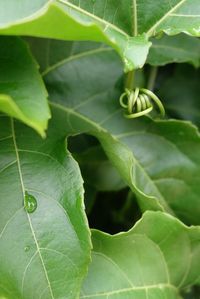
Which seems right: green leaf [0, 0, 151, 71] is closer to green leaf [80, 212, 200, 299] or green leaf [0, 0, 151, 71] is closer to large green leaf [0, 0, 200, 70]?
large green leaf [0, 0, 200, 70]

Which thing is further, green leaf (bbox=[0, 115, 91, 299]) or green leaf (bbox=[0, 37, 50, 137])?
green leaf (bbox=[0, 115, 91, 299])

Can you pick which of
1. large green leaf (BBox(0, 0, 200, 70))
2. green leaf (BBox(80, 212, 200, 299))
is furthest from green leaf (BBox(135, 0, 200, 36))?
green leaf (BBox(80, 212, 200, 299))

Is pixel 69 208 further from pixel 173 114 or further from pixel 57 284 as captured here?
pixel 173 114

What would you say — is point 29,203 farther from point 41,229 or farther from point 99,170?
point 99,170

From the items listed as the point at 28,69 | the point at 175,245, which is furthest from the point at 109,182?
the point at 28,69

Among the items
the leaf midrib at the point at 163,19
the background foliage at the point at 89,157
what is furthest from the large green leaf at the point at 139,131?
the leaf midrib at the point at 163,19

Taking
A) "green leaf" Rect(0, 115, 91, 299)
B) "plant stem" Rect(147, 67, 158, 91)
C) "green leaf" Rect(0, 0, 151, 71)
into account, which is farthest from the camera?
"plant stem" Rect(147, 67, 158, 91)

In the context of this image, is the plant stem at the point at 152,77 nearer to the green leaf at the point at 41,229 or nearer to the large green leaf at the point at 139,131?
the large green leaf at the point at 139,131
